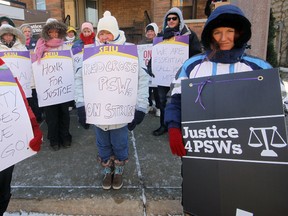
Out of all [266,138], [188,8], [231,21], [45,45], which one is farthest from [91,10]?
[266,138]

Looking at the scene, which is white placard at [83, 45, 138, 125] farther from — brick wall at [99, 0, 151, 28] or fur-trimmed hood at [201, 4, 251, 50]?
brick wall at [99, 0, 151, 28]

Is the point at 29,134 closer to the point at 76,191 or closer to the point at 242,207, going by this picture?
the point at 76,191

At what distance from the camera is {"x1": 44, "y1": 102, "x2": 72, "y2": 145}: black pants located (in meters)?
3.53

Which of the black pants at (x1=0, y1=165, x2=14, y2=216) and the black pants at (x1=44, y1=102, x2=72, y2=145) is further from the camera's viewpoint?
the black pants at (x1=44, y1=102, x2=72, y2=145)

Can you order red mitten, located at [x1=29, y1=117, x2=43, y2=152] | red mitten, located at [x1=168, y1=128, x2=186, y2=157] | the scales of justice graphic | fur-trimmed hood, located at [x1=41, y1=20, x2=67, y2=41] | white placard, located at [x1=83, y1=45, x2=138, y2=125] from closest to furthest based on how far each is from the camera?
the scales of justice graphic < red mitten, located at [x1=168, y1=128, x2=186, y2=157] < red mitten, located at [x1=29, y1=117, x2=43, y2=152] < white placard, located at [x1=83, y1=45, x2=138, y2=125] < fur-trimmed hood, located at [x1=41, y1=20, x2=67, y2=41]

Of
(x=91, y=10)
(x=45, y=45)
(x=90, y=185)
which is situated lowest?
(x=90, y=185)

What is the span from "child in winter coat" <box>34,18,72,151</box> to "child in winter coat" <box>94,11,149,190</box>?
3.62ft

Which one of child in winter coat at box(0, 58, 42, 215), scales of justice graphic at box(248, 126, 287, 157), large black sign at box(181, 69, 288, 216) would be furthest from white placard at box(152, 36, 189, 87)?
scales of justice graphic at box(248, 126, 287, 157)

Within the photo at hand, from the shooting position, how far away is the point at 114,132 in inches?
98.8

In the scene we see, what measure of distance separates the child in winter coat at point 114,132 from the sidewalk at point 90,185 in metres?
0.16

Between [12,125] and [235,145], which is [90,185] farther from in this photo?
[235,145]

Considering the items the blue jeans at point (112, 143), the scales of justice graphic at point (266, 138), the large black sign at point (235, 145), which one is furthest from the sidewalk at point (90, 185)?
the scales of justice graphic at point (266, 138)

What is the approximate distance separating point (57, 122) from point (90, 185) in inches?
51.2

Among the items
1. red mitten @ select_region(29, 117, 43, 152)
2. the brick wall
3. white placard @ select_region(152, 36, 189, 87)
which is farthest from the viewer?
the brick wall
